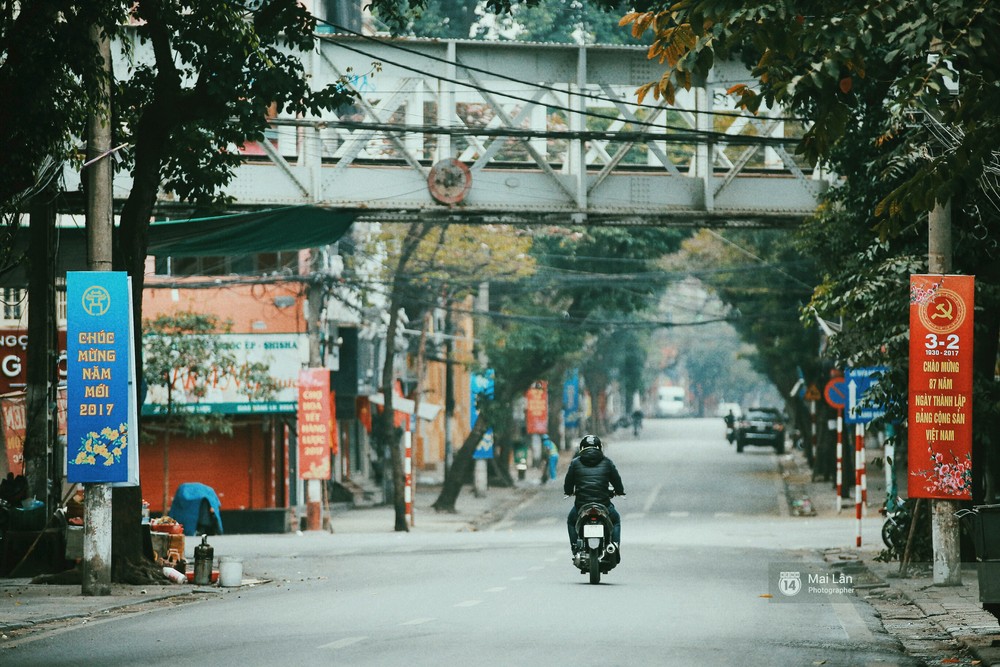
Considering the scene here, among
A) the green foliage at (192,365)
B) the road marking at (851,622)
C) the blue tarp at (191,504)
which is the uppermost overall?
the green foliage at (192,365)

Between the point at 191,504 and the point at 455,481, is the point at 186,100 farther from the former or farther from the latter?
the point at 455,481

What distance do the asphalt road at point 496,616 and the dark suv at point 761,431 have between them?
126 feet

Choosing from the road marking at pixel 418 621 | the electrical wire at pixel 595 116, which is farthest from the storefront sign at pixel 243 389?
the road marking at pixel 418 621

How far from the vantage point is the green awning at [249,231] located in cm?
2095

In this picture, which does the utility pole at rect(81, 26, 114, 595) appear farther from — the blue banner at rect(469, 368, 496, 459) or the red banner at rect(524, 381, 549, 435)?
the red banner at rect(524, 381, 549, 435)

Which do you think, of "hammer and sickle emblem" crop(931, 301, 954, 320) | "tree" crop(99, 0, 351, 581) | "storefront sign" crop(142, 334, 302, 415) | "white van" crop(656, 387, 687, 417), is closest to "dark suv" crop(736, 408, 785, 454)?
"storefront sign" crop(142, 334, 302, 415)

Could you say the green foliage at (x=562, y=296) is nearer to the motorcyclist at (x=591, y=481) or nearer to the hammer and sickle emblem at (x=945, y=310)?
the motorcyclist at (x=591, y=481)

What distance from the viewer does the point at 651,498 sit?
143ft

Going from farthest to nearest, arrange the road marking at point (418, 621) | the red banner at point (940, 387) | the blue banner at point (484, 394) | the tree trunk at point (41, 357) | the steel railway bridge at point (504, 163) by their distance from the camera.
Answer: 1. the blue banner at point (484, 394)
2. the steel railway bridge at point (504, 163)
3. the tree trunk at point (41, 357)
4. the red banner at point (940, 387)
5. the road marking at point (418, 621)

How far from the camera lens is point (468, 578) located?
58.0ft

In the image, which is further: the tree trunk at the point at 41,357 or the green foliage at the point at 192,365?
the green foliage at the point at 192,365

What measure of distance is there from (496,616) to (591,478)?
4392 mm

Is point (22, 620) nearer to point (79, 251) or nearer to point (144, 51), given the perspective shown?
point (79, 251)

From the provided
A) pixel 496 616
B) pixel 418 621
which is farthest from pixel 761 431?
pixel 418 621
